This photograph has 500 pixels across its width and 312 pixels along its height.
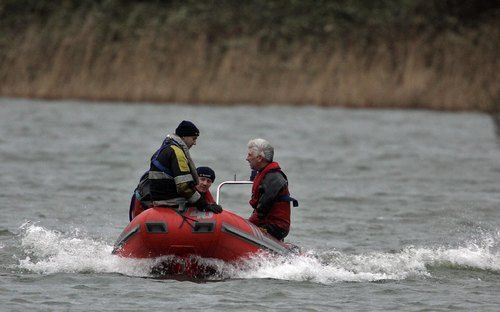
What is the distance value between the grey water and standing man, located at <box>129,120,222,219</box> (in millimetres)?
638

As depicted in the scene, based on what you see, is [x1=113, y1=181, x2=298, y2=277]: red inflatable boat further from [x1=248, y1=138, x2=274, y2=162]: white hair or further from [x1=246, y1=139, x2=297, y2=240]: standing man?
[x1=248, y1=138, x2=274, y2=162]: white hair

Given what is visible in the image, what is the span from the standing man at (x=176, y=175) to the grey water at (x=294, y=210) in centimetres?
64

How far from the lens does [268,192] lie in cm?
1257

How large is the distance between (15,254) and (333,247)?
3.67 meters

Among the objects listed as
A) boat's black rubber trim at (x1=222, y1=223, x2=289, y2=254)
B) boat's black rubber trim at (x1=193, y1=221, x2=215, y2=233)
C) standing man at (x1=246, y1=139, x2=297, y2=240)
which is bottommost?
boat's black rubber trim at (x1=222, y1=223, x2=289, y2=254)

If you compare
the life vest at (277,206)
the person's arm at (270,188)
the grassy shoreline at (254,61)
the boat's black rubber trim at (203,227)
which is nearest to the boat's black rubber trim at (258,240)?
the boat's black rubber trim at (203,227)

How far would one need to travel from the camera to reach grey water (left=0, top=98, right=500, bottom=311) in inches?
448

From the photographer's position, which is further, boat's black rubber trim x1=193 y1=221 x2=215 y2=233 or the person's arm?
the person's arm

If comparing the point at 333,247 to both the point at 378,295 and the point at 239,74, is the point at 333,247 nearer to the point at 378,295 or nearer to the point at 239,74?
the point at 378,295

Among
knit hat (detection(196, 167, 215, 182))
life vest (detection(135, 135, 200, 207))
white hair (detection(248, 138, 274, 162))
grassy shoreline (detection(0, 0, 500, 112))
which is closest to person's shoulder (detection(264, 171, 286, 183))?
white hair (detection(248, 138, 274, 162))

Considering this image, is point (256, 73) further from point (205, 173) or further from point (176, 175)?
point (176, 175)

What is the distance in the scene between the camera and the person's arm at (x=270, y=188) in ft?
41.2

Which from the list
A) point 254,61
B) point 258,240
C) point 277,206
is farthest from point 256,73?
point 258,240

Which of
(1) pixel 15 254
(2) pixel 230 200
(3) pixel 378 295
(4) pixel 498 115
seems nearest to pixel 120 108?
(4) pixel 498 115
